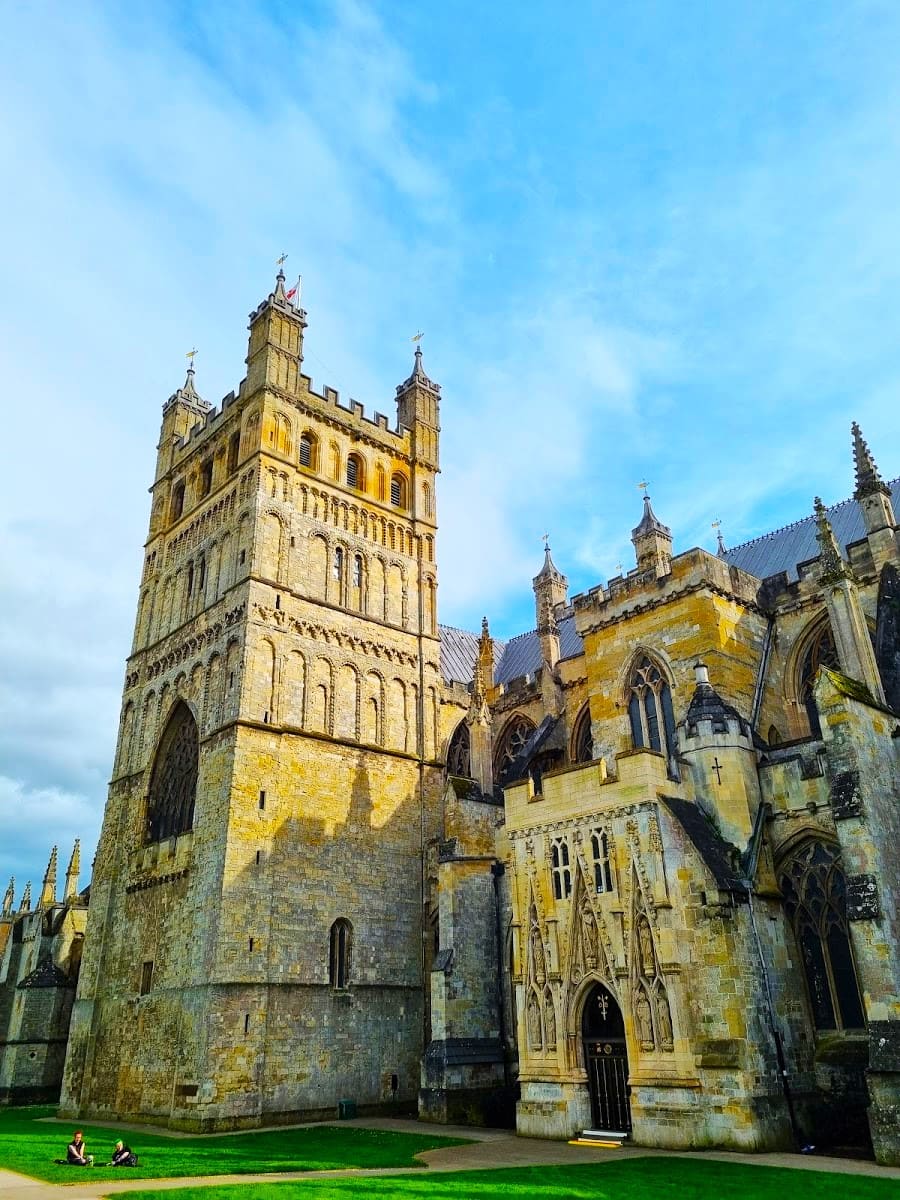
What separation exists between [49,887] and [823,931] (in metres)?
40.4

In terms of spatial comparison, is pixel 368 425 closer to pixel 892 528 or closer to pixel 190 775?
pixel 190 775

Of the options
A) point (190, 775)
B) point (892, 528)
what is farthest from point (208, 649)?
point (892, 528)

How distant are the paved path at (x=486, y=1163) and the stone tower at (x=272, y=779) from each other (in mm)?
7912

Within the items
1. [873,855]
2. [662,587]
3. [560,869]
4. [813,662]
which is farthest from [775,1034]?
[662,587]

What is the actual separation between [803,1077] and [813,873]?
4218 millimetres

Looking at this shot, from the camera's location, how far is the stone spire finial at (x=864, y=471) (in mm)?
26688

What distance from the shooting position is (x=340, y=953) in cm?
2959

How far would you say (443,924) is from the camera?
2730 cm

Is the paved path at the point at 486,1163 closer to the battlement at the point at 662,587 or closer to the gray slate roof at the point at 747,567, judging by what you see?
the battlement at the point at 662,587

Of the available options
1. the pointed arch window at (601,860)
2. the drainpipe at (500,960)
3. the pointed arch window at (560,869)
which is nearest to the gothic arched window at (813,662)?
the pointed arch window at (601,860)

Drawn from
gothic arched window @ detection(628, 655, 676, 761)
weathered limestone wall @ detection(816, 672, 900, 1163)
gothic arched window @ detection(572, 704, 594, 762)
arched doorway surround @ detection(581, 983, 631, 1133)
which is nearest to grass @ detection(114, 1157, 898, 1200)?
weathered limestone wall @ detection(816, 672, 900, 1163)

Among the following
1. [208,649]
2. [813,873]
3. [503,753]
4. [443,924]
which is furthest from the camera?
[503,753]

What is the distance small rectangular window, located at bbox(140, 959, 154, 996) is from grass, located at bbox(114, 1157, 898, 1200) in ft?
55.5

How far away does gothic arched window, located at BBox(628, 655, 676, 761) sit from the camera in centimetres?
2600
